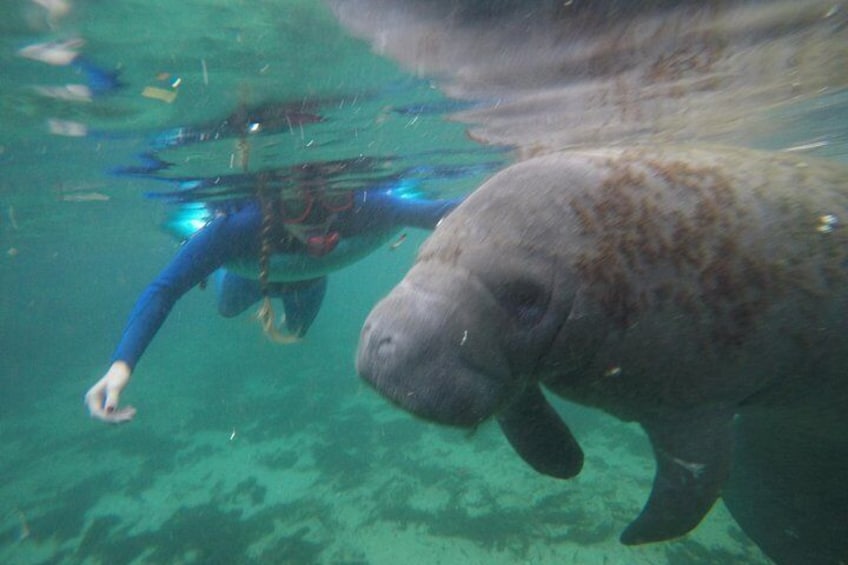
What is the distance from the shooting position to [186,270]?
20.0 feet

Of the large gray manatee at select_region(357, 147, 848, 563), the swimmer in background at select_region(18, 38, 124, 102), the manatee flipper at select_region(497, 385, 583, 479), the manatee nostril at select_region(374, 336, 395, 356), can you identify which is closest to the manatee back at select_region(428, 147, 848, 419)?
the large gray manatee at select_region(357, 147, 848, 563)

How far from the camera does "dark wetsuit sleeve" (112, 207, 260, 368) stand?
17.1 ft

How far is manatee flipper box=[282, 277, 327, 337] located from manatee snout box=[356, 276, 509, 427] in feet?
25.4

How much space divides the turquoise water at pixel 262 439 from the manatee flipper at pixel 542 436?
9.2 inches

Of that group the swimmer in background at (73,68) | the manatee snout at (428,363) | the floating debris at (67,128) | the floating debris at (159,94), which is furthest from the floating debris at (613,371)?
the floating debris at (67,128)

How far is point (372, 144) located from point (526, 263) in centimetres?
976

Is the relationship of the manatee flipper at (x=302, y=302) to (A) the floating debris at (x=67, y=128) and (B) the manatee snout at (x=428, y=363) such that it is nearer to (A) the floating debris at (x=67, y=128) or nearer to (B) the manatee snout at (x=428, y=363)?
(A) the floating debris at (x=67, y=128)

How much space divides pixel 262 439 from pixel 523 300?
49.0 feet

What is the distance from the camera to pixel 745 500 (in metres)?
3.94

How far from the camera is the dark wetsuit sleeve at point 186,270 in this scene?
520cm

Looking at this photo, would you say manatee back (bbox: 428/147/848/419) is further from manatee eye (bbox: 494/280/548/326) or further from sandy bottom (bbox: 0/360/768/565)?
sandy bottom (bbox: 0/360/768/565)

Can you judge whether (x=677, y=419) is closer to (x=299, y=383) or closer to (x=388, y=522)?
(x=388, y=522)

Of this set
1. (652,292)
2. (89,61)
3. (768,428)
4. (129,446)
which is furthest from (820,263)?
(129,446)

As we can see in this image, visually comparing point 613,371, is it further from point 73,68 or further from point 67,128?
point 67,128
